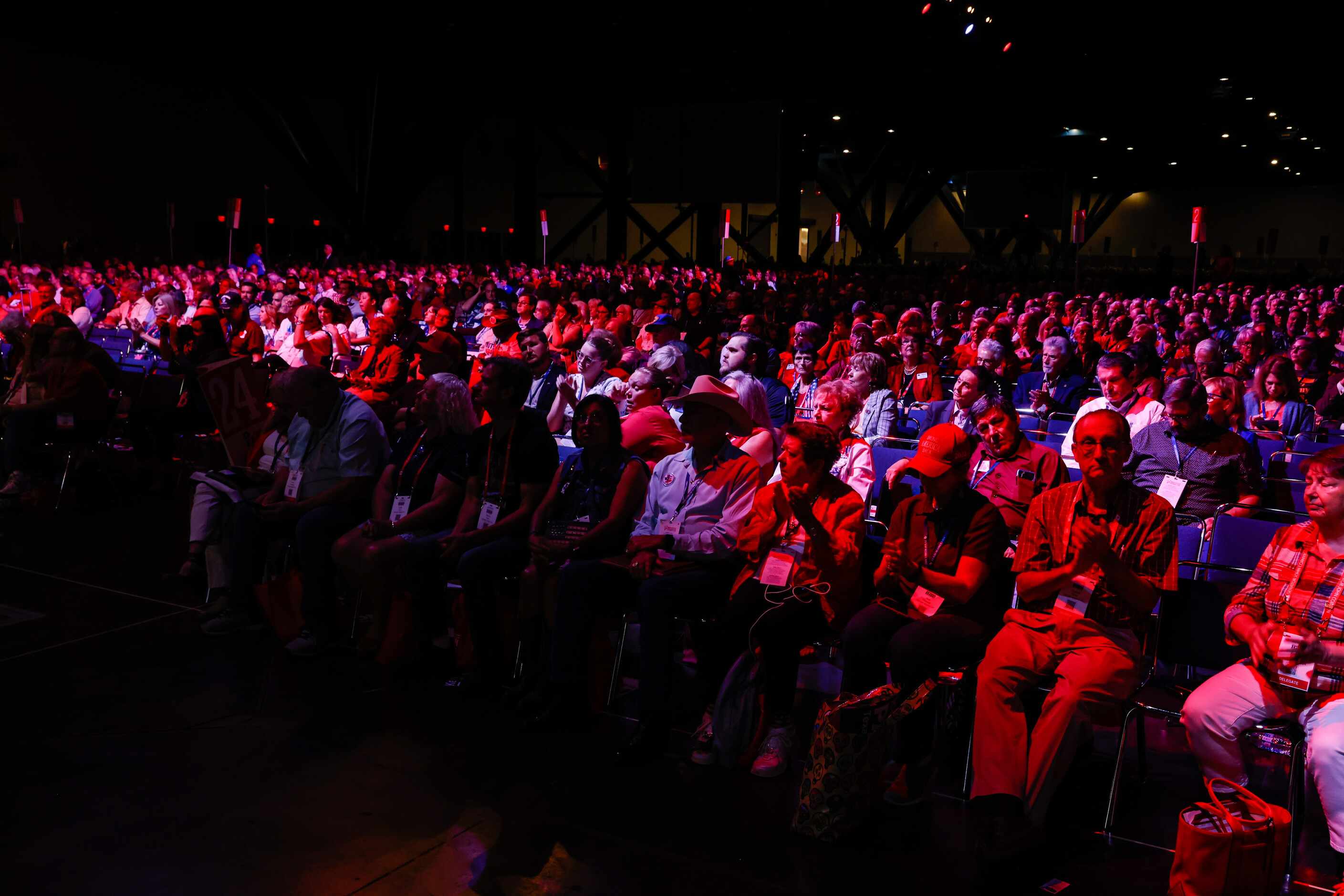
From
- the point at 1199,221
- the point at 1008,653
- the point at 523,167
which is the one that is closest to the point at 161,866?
the point at 1008,653

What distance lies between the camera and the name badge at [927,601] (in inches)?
150

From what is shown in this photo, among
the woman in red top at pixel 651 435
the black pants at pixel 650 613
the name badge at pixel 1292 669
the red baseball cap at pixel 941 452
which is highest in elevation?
the red baseball cap at pixel 941 452

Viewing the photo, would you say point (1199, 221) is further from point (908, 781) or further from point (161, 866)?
point (161, 866)

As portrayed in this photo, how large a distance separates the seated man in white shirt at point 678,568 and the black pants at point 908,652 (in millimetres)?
484

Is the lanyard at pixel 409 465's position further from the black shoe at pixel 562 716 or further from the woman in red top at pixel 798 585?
the woman in red top at pixel 798 585

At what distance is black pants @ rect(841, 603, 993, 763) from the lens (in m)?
3.75

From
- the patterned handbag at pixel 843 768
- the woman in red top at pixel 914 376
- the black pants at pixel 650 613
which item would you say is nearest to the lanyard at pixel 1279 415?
the woman in red top at pixel 914 376

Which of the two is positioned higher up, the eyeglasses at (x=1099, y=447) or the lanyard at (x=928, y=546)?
the eyeglasses at (x=1099, y=447)

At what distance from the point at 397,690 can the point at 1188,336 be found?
7849 millimetres

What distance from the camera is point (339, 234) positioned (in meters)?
33.1

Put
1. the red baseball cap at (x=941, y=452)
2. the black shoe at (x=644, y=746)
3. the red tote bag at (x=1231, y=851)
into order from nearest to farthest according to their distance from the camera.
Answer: the red tote bag at (x=1231, y=851) < the red baseball cap at (x=941, y=452) < the black shoe at (x=644, y=746)

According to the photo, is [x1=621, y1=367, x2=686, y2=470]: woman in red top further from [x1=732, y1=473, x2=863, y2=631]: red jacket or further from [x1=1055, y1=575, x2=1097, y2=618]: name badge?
[x1=1055, y1=575, x2=1097, y2=618]: name badge

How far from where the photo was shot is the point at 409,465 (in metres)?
5.37

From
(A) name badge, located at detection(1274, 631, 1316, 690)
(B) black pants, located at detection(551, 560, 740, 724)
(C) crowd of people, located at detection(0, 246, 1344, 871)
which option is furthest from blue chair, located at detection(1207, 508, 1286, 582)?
(B) black pants, located at detection(551, 560, 740, 724)
